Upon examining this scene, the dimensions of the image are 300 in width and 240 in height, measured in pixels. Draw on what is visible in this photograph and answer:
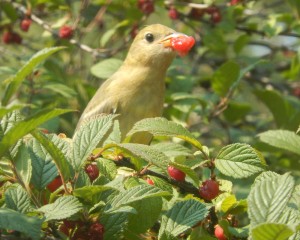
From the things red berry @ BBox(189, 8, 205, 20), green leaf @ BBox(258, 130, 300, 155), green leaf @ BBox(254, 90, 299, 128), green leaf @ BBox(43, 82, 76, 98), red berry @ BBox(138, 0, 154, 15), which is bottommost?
green leaf @ BBox(254, 90, 299, 128)

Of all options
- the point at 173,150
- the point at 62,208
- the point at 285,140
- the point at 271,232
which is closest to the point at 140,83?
the point at 285,140

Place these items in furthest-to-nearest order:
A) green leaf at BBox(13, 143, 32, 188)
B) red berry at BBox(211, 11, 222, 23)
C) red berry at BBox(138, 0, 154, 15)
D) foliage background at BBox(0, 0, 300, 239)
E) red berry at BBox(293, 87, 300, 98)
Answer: red berry at BBox(293, 87, 300, 98), red berry at BBox(211, 11, 222, 23), red berry at BBox(138, 0, 154, 15), foliage background at BBox(0, 0, 300, 239), green leaf at BBox(13, 143, 32, 188)

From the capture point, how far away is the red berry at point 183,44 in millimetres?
3930

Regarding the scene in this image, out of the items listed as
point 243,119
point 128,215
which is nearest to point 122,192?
point 128,215

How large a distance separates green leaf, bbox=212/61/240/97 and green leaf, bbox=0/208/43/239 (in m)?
2.67

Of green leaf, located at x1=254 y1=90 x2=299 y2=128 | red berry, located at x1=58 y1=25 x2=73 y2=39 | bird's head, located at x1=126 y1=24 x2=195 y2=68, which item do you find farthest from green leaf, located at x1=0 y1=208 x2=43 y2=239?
red berry, located at x1=58 y1=25 x2=73 y2=39

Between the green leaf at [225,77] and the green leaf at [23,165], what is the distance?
234cm

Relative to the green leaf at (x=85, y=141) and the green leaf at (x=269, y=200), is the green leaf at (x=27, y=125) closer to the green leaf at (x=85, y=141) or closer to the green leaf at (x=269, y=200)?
the green leaf at (x=85, y=141)

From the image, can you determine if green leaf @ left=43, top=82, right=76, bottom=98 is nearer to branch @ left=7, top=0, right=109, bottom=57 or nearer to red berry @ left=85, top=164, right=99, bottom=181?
branch @ left=7, top=0, right=109, bottom=57

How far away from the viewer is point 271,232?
158 centimetres

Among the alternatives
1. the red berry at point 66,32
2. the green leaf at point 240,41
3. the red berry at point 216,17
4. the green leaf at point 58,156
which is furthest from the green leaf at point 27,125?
the green leaf at point 240,41

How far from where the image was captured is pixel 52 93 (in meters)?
4.71

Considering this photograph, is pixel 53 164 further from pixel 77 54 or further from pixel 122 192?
pixel 77 54

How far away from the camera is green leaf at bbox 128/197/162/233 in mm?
2107
